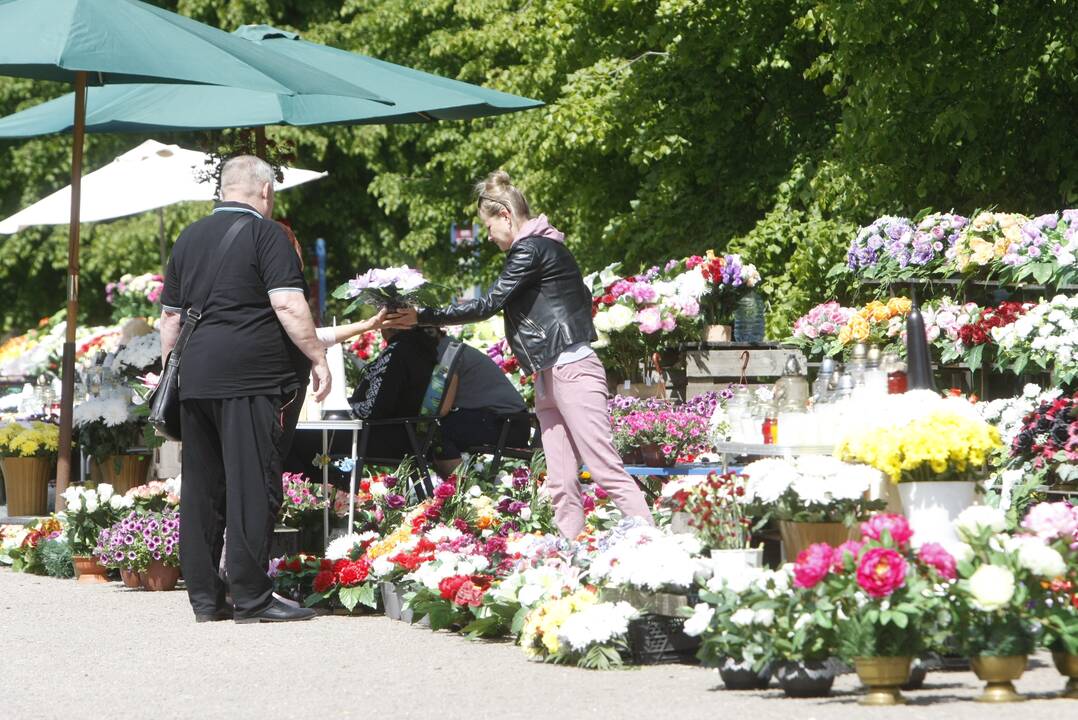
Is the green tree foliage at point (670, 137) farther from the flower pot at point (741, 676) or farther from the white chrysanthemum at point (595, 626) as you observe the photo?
the flower pot at point (741, 676)

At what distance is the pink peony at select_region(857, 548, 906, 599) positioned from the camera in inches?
180

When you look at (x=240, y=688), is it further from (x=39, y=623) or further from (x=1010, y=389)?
(x=1010, y=389)

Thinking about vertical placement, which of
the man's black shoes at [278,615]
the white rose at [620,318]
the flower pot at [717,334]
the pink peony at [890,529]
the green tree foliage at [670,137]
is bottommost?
the man's black shoes at [278,615]

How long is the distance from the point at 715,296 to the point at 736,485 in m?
4.42

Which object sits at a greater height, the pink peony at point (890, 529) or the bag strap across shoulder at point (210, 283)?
the bag strap across shoulder at point (210, 283)

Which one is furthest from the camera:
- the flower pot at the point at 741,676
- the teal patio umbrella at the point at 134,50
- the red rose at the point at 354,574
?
the teal patio umbrella at the point at 134,50

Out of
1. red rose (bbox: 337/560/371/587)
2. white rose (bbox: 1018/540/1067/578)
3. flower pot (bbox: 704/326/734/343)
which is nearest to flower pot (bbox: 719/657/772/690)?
white rose (bbox: 1018/540/1067/578)

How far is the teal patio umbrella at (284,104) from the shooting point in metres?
8.94

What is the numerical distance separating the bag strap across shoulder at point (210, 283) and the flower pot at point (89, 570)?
217 cm

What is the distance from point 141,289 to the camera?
13.9 m

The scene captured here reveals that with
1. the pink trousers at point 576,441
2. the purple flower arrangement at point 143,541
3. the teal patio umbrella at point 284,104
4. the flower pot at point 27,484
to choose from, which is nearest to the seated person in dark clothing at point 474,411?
the teal patio umbrella at point 284,104

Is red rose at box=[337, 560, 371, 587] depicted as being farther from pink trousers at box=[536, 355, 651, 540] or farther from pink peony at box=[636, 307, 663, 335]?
pink peony at box=[636, 307, 663, 335]

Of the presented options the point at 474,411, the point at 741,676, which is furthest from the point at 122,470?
the point at 741,676

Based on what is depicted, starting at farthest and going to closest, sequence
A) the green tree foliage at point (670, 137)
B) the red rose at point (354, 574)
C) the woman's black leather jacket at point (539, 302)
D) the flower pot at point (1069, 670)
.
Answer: the green tree foliage at point (670, 137) → the red rose at point (354, 574) → the woman's black leather jacket at point (539, 302) → the flower pot at point (1069, 670)
